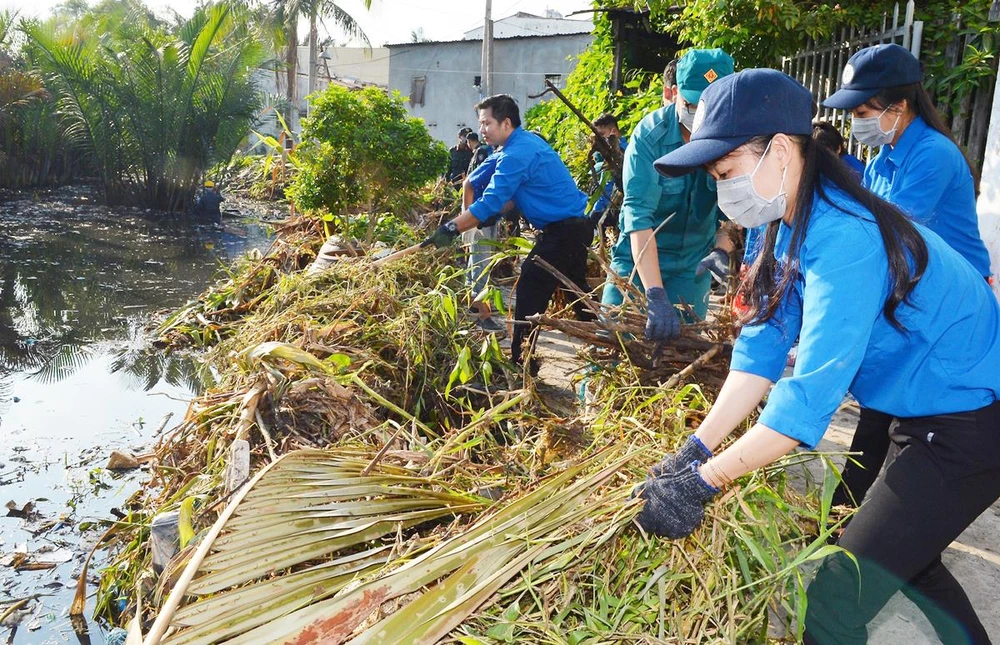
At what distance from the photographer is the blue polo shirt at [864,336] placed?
1545 mm

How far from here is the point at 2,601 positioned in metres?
3.00

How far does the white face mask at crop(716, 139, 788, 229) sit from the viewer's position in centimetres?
171

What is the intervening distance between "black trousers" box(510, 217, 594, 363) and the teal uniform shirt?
1027 millimetres

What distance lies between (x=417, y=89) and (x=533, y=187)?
2960 centimetres

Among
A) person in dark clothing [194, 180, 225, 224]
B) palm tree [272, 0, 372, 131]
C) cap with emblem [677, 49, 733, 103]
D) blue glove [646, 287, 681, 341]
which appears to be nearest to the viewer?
blue glove [646, 287, 681, 341]

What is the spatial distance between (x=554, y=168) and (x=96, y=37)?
690 inches

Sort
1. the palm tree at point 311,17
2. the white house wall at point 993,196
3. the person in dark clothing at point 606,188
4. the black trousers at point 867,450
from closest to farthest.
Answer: the black trousers at point 867,450
the white house wall at point 993,196
the person in dark clothing at point 606,188
the palm tree at point 311,17

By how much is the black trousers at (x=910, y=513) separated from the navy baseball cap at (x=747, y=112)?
702 millimetres

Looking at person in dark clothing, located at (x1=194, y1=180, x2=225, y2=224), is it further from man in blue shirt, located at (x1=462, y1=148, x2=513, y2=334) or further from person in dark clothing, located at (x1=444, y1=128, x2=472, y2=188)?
man in blue shirt, located at (x1=462, y1=148, x2=513, y2=334)

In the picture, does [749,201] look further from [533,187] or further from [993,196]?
[993,196]

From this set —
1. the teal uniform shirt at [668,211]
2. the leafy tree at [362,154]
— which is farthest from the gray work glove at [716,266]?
the leafy tree at [362,154]

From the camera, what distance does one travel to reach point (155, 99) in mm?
16422

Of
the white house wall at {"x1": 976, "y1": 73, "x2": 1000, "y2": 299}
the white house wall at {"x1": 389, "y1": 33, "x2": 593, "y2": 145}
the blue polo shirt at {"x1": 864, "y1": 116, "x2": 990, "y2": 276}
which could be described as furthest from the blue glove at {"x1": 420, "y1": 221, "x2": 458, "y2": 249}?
the white house wall at {"x1": 389, "y1": 33, "x2": 593, "y2": 145}

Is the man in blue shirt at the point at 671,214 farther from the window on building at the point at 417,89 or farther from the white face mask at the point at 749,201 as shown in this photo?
the window on building at the point at 417,89
